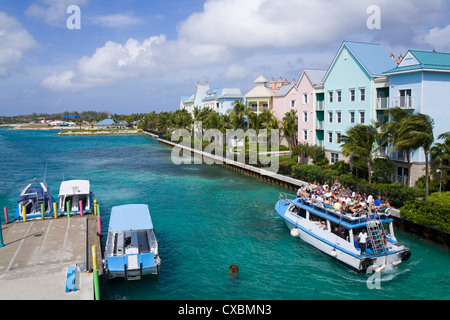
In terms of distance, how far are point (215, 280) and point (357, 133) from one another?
20445mm

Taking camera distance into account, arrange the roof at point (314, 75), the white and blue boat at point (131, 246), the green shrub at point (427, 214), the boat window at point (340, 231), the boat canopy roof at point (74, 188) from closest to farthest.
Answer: the white and blue boat at point (131, 246) < the boat window at point (340, 231) < the green shrub at point (427, 214) < the boat canopy roof at point (74, 188) < the roof at point (314, 75)

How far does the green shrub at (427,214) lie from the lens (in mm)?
24391

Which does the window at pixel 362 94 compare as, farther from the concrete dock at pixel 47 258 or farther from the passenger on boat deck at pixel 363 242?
the concrete dock at pixel 47 258

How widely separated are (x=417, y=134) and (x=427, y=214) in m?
5.96

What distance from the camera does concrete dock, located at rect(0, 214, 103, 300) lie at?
1609 centimetres

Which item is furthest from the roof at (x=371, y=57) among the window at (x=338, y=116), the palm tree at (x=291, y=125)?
the palm tree at (x=291, y=125)

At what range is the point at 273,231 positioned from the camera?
95.1 ft

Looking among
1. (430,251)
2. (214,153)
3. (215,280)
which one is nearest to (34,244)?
(215,280)

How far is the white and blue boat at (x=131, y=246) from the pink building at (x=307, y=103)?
32812 millimetres

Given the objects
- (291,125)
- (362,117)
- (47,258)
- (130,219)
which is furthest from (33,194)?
(291,125)

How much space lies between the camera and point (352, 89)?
42.3 metres

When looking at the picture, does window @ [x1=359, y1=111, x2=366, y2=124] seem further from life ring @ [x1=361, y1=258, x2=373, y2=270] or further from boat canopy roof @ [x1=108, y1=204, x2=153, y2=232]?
boat canopy roof @ [x1=108, y1=204, x2=153, y2=232]
